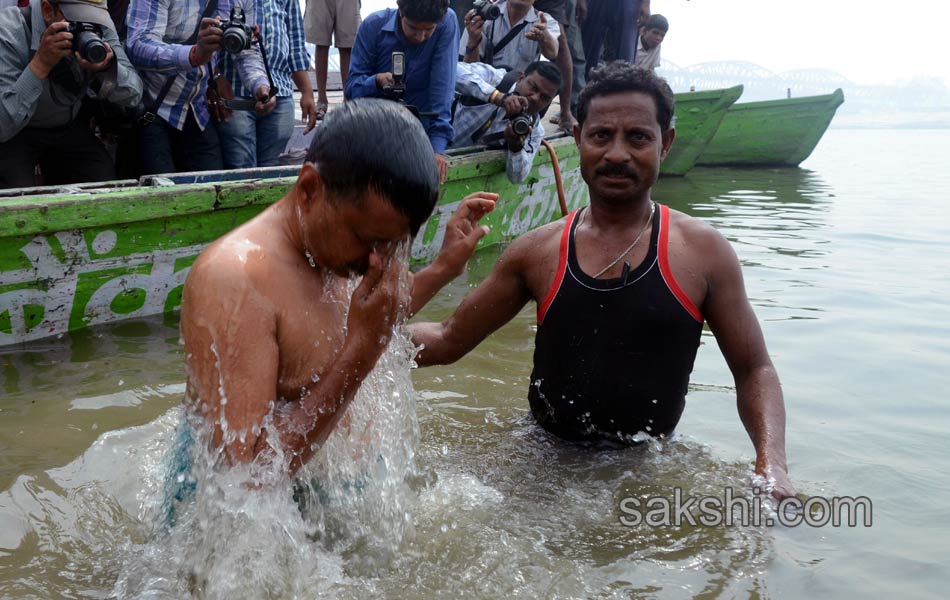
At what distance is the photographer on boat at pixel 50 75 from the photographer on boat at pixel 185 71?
356mm

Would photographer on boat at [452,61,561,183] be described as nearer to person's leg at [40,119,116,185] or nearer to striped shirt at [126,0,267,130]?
striped shirt at [126,0,267,130]

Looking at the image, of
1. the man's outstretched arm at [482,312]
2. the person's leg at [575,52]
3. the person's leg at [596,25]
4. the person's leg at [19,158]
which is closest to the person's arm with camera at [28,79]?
the person's leg at [19,158]

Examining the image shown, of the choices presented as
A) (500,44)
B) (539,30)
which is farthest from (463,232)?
(500,44)

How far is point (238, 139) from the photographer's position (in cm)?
616

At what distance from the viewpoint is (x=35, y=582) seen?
2633mm

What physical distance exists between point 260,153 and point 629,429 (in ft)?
13.6

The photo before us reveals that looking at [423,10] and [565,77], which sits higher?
[423,10]

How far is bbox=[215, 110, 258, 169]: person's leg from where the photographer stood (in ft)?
19.9

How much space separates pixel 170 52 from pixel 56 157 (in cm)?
97

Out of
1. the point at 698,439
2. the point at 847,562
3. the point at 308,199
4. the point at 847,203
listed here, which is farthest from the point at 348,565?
the point at 847,203

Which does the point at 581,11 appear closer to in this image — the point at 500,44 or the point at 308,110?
the point at 500,44

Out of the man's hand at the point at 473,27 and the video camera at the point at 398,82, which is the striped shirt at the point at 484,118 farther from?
the video camera at the point at 398,82

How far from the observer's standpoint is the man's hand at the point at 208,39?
5.37 meters

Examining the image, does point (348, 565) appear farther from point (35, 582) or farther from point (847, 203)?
point (847, 203)
